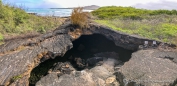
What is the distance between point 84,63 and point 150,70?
296cm

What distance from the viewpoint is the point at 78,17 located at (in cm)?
809

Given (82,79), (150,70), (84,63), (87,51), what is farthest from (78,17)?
(150,70)

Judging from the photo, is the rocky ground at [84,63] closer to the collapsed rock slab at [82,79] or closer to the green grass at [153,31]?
the collapsed rock slab at [82,79]

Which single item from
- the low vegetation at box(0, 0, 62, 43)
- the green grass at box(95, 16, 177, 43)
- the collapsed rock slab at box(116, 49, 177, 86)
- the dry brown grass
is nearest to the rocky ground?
the collapsed rock slab at box(116, 49, 177, 86)

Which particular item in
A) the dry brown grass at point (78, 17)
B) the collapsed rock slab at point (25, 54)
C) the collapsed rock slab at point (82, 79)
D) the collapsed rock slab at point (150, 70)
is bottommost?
the collapsed rock slab at point (82, 79)

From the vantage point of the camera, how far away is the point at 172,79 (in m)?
5.80

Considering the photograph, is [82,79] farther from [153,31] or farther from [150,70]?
[153,31]

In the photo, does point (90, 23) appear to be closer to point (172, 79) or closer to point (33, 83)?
point (33, 83)

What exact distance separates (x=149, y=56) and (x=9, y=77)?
389 centimetres

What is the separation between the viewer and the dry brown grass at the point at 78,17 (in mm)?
7988

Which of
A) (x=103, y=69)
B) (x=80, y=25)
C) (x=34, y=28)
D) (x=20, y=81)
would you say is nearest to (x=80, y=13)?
(x=80, y=25)

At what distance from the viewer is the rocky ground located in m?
5.71

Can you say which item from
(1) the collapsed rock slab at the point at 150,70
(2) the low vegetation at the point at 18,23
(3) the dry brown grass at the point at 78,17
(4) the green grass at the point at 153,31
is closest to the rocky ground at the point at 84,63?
(1) the collapsed rock slab at the point at 150,70

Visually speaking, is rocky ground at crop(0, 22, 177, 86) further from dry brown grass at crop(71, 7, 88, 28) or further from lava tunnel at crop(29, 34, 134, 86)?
dry brown grass at crop(71, 7, 88, 28)
